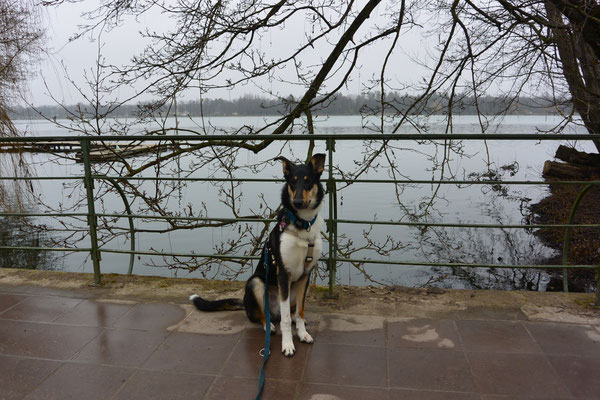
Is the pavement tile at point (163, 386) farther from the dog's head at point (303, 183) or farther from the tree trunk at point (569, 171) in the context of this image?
the tree trunk at point (569, 171)

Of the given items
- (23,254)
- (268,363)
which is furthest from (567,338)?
(23,254)

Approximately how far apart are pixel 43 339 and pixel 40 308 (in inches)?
26.4

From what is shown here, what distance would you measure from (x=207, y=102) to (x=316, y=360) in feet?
13.2

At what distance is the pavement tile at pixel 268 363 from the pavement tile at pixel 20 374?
1.14m

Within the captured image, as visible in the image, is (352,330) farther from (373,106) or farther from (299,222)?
(373,106)

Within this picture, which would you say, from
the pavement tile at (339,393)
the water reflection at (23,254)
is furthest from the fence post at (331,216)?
the water reflection at (23,254)

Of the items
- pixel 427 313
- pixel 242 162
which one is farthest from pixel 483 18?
pixel 427 313

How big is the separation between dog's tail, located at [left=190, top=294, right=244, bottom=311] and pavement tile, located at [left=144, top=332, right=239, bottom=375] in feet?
1.25

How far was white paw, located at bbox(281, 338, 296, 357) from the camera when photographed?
9.53 feet

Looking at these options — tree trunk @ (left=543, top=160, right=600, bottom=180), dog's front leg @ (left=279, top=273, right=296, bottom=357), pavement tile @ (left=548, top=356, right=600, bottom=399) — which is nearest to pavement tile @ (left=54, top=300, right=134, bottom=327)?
dog's front leg @ (left=279, top=273, right=296, bottom=357)

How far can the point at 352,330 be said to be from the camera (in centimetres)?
328

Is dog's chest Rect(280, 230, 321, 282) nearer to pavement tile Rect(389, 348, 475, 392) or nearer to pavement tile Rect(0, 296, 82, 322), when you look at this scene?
pavement tile Rect(389, 348, 475, 392)

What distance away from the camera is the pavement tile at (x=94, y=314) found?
3.46 meters

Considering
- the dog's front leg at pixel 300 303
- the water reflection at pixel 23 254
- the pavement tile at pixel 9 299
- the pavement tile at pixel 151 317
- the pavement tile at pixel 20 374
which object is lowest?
the water reflection at pixel 23 254
